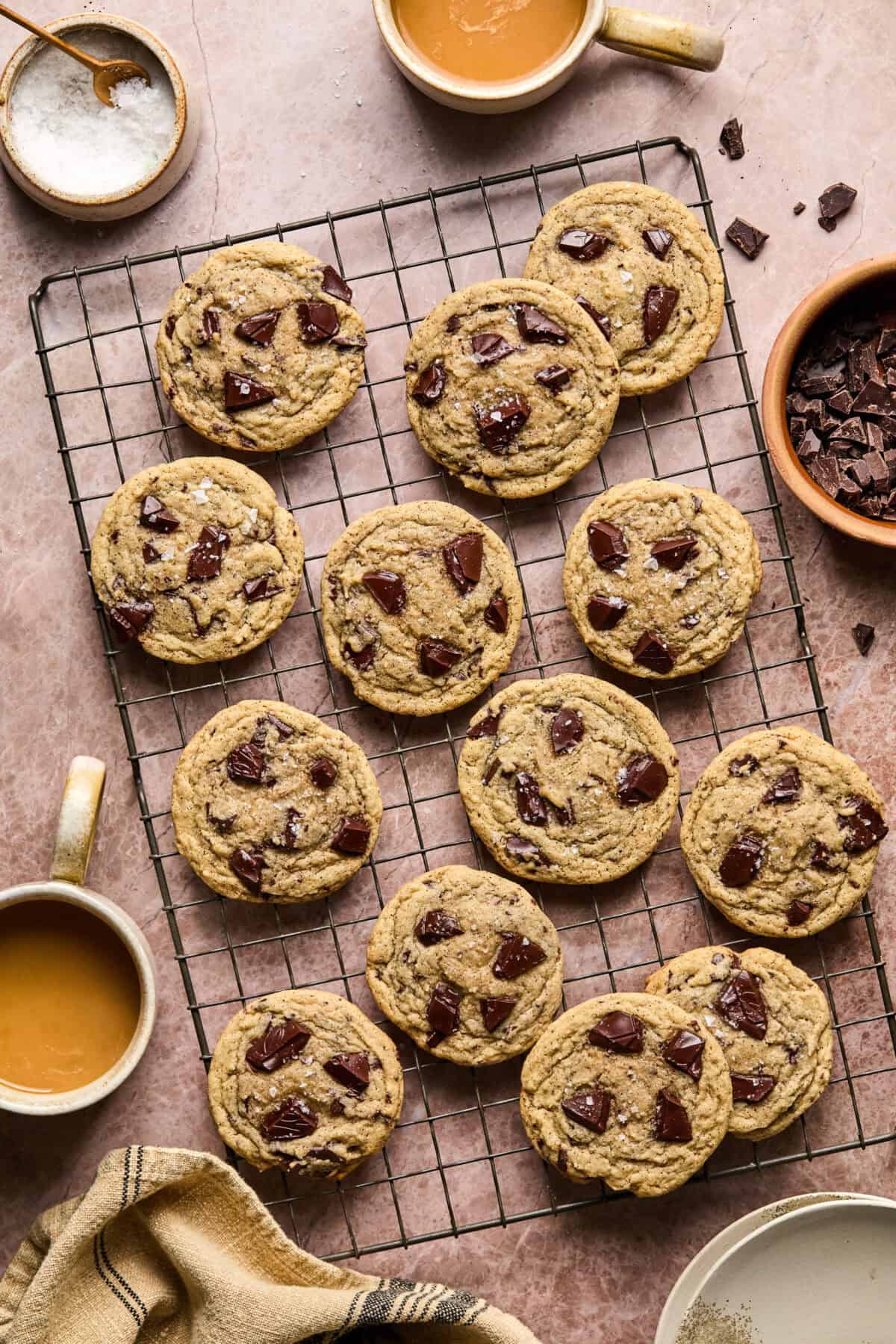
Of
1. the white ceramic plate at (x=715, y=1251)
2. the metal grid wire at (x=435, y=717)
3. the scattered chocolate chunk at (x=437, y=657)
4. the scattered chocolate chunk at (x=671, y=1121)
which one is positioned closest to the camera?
the white ceramic plate at (x=715, y=1251)

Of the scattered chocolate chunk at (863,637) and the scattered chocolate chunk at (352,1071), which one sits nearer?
the scattered chocolate chunk at (352,1071)

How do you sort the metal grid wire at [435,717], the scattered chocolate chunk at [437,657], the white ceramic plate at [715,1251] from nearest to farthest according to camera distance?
the white ceramic plate at [715,1251]
the scattered chocolate chunk at [437,657]
the metal grid wire at [435,717]

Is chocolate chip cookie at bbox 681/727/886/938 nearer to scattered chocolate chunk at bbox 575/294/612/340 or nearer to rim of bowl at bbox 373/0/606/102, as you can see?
scattered chocolate chunk at bbox 575/294/612/340

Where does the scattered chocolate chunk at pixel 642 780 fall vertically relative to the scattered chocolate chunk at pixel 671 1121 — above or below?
above

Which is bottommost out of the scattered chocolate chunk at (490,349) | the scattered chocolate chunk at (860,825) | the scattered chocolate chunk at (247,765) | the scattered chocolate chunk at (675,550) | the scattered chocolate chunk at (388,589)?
the scattered chocolate chunk at (860,825)

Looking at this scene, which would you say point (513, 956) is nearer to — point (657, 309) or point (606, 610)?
point (606, 610)

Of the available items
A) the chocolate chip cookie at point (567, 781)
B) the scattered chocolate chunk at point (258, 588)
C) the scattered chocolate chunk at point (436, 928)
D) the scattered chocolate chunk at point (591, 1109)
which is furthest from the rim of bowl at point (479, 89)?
the scattered chocolate chunk at point (591, 1109)

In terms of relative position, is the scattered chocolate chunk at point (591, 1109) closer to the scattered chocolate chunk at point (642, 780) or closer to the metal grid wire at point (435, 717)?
the metal grid wire at point (435, 717)
